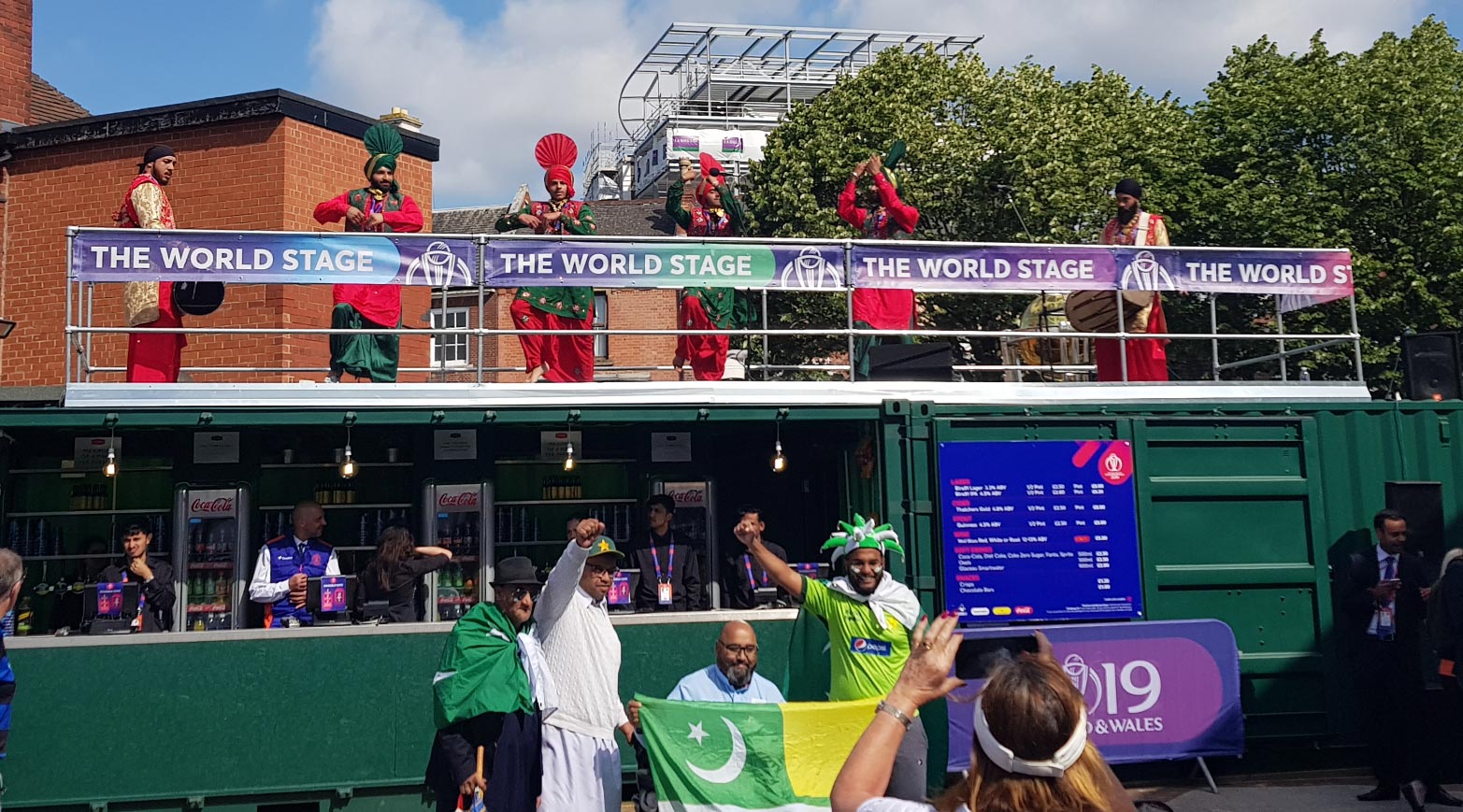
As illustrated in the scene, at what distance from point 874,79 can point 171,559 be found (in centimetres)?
2434

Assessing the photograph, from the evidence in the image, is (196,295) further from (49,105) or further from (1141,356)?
(49,105)

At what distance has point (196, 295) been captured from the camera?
30.9 ft

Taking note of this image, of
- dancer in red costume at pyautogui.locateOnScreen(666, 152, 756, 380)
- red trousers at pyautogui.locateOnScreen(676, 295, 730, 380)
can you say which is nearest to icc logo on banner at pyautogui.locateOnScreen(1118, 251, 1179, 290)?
dancer in red costume at pyautogui.locateOnScreen(666, 152, 756, 380)

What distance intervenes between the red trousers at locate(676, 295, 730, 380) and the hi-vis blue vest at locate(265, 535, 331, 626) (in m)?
3.78

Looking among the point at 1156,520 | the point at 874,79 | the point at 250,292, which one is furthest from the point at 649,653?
the point at 874,79

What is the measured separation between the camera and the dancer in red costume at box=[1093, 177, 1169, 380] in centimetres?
1079

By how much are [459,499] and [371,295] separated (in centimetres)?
192

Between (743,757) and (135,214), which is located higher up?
(135,214)

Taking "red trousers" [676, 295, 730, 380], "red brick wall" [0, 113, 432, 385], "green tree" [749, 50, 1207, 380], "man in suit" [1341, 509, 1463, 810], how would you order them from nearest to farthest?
1. "man in suit" [1341, 509, 1463, 810]
2. "red trousers" [676, 295, 730, 380]
3. "red brick wall" [0, 113, 432, 385]
4. "green tree" [749, 50, 1207, 380]

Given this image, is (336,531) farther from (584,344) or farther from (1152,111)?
(1152,111)

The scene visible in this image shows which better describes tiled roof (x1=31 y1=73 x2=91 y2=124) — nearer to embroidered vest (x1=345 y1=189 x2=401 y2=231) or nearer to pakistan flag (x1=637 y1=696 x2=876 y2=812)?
→ embroidered vest (x1=345 y1=189 x2=401 y2=231)

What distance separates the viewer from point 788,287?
9.52 meters

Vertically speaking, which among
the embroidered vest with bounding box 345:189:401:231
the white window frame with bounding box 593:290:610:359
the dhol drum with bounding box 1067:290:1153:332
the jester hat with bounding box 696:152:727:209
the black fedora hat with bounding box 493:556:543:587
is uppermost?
the white window frame with bounding box 593:290:610:359

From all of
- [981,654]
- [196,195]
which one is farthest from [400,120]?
[981,654]
